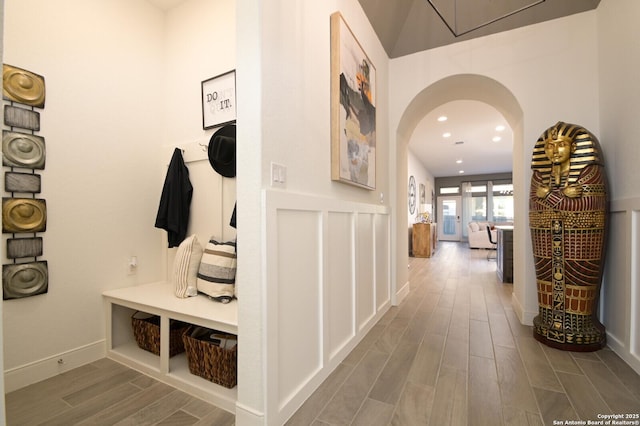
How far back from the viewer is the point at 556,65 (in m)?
2.57

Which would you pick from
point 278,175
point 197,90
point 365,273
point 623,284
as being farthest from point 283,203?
point 623,284

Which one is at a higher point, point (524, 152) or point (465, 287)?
point (524, 152)

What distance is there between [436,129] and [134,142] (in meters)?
5.39

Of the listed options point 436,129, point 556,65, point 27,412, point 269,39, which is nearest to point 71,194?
point 27,412

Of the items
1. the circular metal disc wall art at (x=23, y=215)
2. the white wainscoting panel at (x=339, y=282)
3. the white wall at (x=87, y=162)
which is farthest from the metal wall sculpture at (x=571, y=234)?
the circular metal disc wall art at (x=23, y=215)

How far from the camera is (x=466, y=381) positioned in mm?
1767

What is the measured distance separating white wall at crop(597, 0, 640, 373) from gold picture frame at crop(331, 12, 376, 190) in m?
1.72

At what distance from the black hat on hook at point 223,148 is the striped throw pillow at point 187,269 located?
22.6 inches

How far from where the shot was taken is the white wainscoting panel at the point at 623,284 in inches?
72.8

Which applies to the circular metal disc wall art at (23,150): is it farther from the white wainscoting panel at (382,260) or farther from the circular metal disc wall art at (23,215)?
the white wainscoting panel at (382,260)

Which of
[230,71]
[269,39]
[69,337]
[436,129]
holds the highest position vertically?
[436,129]

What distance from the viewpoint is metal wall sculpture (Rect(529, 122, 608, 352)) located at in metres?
2.06

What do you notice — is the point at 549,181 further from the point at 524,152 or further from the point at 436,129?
the point at 436,129

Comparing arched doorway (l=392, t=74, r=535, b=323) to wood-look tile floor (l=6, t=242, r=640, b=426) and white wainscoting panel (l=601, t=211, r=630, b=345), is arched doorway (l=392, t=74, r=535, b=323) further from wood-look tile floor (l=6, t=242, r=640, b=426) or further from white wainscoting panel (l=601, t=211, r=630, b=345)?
wood-look tile floor (l=6, t=242, r=640, b=426)
